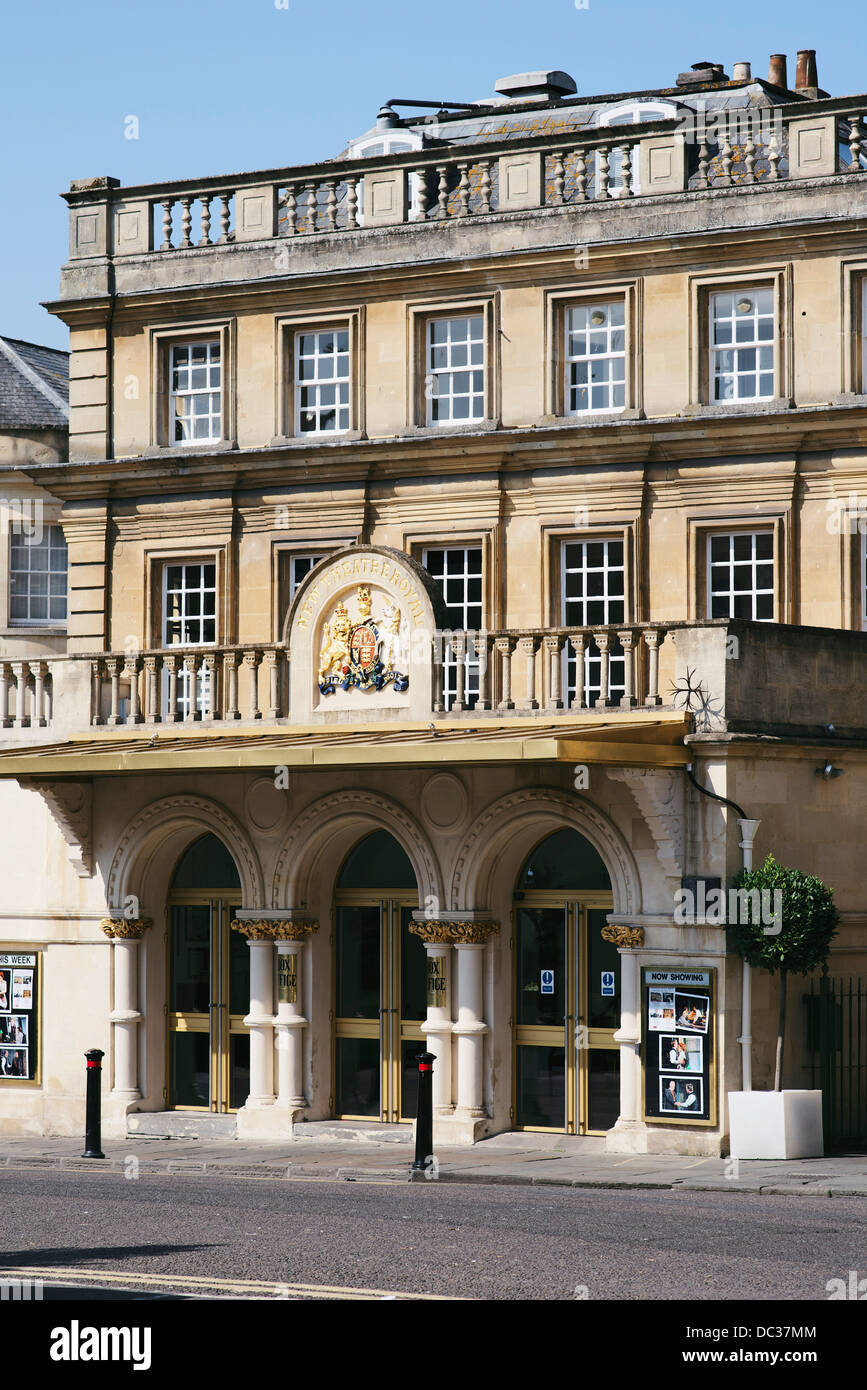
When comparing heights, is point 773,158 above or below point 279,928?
above

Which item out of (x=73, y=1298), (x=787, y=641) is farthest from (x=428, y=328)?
(x=73, y=1298)

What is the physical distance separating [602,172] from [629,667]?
7949mm

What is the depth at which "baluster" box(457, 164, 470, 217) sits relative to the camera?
2855cm

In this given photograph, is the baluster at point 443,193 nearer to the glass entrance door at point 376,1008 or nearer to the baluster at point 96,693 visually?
the baluster at point 96,693

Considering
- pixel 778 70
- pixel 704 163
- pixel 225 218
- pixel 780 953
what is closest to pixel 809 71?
pixel 778 70

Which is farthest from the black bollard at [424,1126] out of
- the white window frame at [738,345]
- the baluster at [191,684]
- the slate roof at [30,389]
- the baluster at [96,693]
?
the slate roof at [30,389]

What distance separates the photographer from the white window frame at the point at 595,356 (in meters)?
27.8

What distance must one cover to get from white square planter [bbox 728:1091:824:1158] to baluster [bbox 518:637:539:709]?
15.9 feet

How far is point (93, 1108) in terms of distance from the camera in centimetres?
2359

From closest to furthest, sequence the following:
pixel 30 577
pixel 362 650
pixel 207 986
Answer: pixel 362 650 → pixel 207 986 → pixel 30 577

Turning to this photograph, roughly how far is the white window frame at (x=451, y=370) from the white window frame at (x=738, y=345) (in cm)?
302

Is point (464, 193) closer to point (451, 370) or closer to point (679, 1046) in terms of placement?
point (451, 370)
